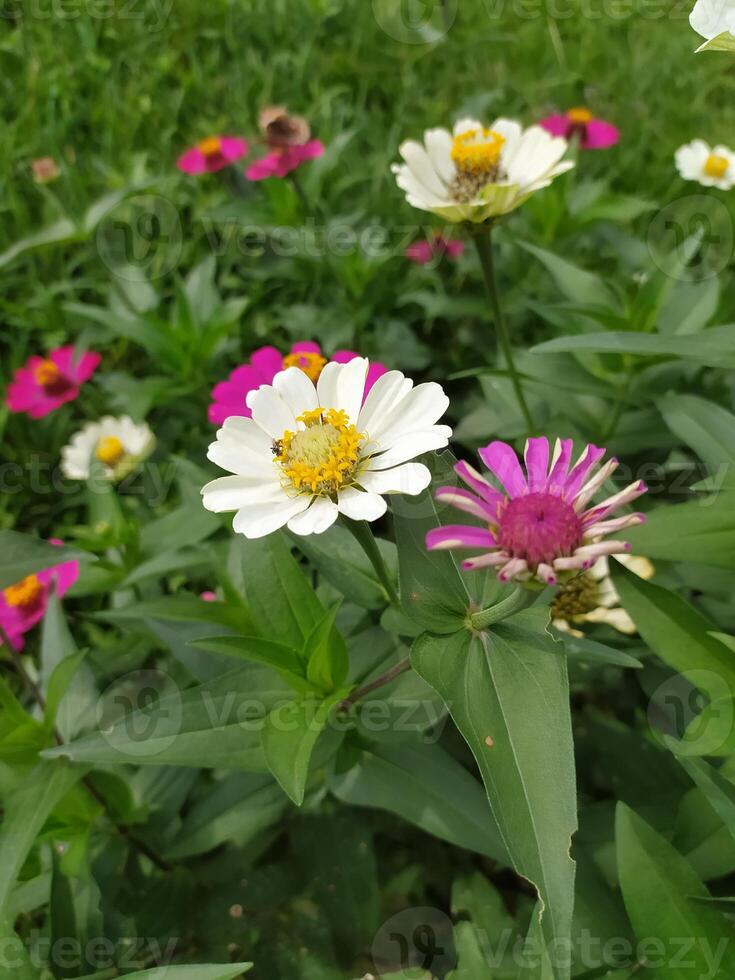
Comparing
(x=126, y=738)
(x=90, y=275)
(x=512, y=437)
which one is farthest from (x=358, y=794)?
(x=90, y=275)

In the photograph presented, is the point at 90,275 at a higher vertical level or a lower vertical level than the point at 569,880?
lower

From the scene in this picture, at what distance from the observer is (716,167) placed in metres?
1.50

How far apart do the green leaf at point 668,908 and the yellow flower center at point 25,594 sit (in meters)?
0.83

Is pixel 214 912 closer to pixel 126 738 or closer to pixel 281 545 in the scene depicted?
pixel 126 738

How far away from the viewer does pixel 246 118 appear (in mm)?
2094

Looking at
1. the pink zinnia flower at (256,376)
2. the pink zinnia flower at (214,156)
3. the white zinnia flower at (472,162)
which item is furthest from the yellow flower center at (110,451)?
the white zinnia flower at (472,162)

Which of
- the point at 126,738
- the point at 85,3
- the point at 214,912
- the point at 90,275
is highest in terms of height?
the point at 85,3

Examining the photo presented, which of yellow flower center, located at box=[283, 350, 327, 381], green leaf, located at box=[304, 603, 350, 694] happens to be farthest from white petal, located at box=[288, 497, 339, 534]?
yellow flower center, located at box=[283, 350, 327, 381]

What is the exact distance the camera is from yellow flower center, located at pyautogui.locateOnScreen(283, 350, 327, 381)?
0.89 m

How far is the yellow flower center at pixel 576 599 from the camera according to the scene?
92 centimetres

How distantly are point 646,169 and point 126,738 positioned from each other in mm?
1904

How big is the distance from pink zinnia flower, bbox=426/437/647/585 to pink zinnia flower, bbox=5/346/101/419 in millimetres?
1110

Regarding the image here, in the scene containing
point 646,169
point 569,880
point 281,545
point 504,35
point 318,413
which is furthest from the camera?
point 504,35

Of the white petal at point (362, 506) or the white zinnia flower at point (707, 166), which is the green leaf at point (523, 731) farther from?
the white zinnia flower at point (707, 166)
